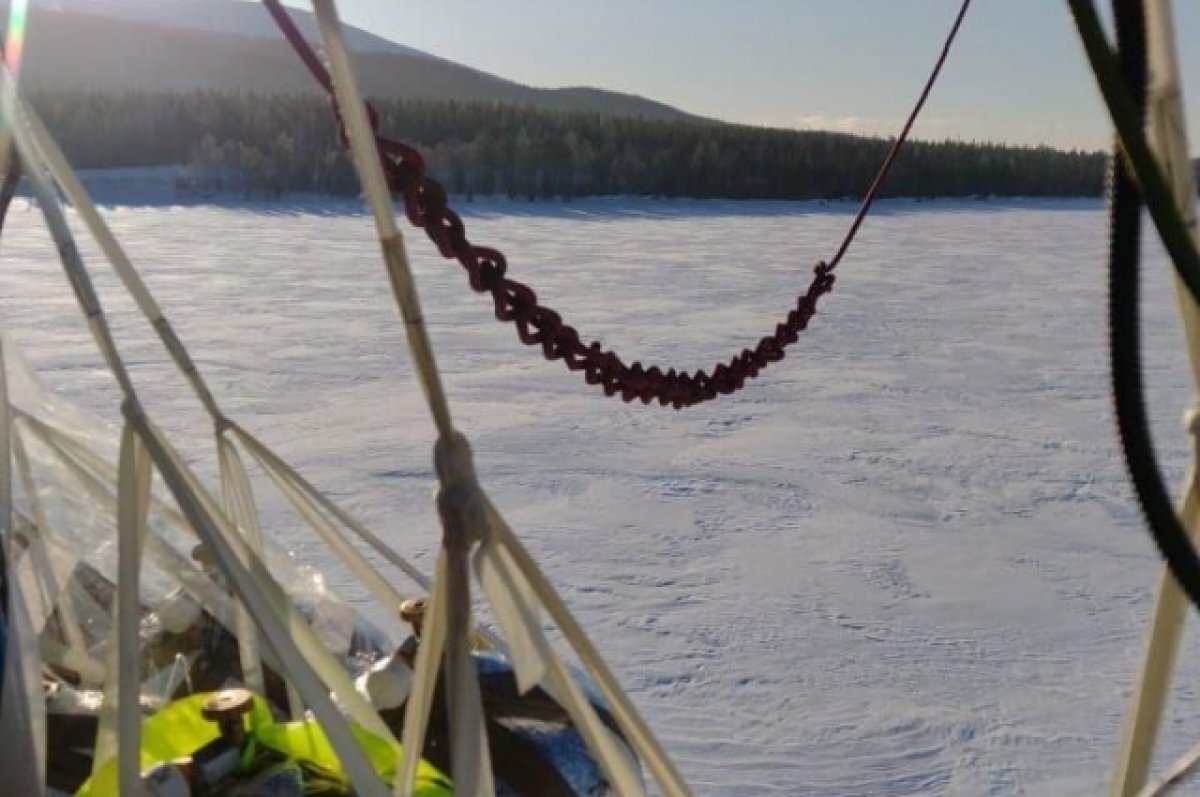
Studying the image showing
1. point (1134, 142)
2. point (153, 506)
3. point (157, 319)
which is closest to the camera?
point (1134, 142)

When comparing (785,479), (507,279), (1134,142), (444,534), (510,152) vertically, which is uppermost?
(510,152)

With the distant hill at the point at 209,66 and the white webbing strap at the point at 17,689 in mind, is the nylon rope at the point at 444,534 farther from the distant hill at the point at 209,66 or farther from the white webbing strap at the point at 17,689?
the distant hill at the point at 209,66

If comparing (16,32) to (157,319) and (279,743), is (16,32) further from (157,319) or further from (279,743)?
(279,743)

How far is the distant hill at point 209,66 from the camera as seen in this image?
149 feet

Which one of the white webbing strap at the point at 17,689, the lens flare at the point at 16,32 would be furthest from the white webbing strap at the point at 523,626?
the lens flare at the point at 16,32

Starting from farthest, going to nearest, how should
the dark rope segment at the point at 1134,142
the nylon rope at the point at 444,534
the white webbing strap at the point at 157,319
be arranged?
1. the white webbing strap at the point at 157,319
2. the nylon rope at the point at 444,534
3. the dark rope segment at the point at 1134,142

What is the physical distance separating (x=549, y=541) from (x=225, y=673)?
1.36 meters

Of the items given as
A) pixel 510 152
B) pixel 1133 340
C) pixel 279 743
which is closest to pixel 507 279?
pixel 279 743

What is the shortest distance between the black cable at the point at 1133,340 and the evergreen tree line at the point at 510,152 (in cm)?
1091

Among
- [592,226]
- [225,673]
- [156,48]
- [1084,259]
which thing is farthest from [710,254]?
[156,48]

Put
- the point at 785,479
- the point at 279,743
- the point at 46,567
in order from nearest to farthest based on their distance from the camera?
1. the point at 279,743
2. the point at 46,567
3. the point at 785,479

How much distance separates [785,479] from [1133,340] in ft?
8.26

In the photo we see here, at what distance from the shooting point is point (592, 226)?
10188mm

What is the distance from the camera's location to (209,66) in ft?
164
